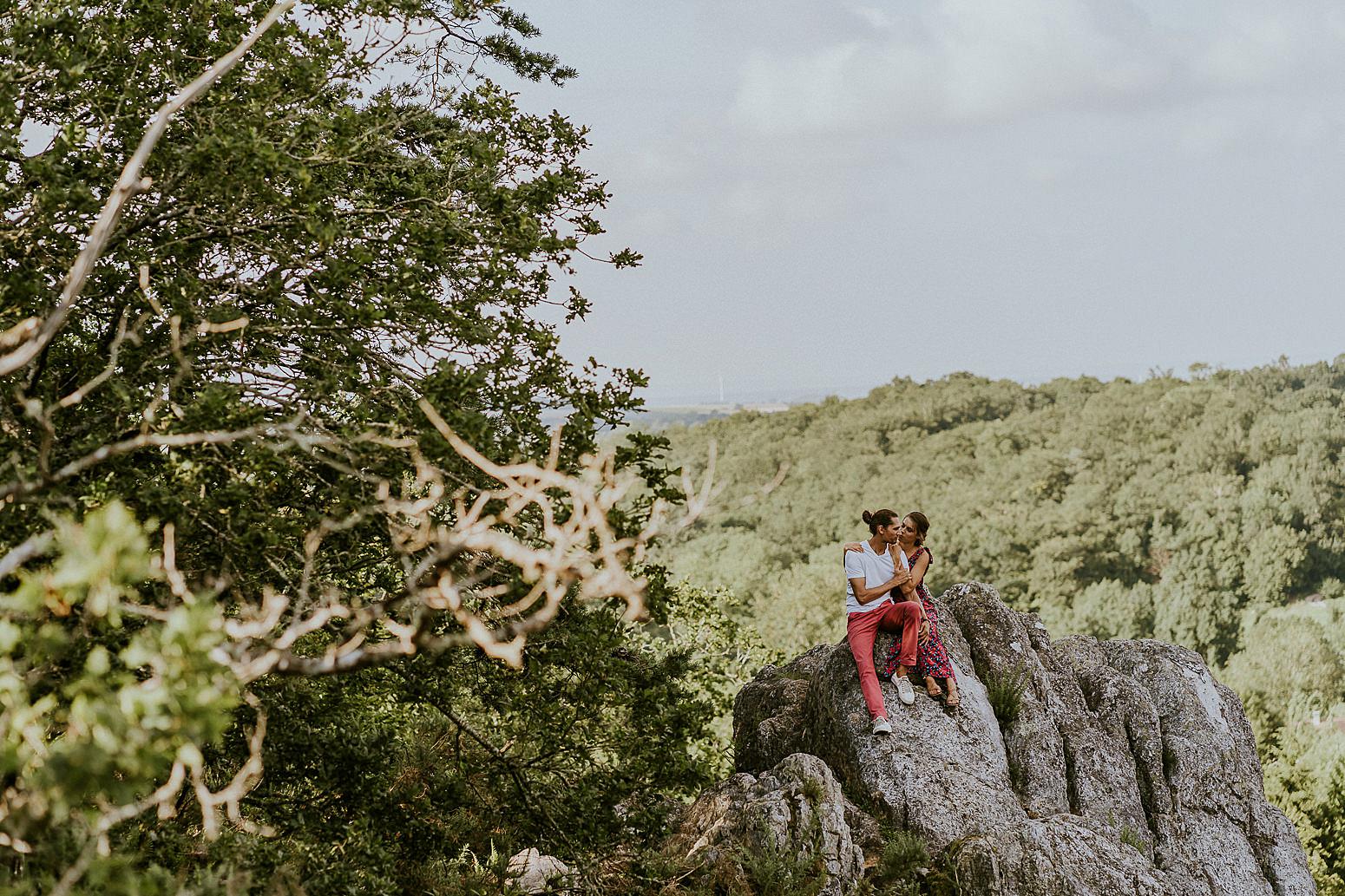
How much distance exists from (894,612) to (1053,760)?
2825mm

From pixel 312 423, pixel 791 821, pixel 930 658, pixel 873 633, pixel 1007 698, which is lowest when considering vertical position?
pixel 791 821

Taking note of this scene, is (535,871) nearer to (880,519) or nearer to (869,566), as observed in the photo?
(869,566)

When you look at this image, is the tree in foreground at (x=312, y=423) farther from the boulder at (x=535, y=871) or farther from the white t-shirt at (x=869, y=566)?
the white t-shirt at (x=869, y=566)

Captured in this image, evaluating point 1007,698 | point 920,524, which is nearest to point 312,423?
point 920,524

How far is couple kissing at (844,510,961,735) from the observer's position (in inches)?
386

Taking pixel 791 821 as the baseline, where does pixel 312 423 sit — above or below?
above

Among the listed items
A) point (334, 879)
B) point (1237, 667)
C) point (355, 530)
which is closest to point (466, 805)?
point (334, 879)

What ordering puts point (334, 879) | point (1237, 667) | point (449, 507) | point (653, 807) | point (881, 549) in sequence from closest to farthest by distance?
point (334, 879)
point (449, 507)
point (653, 807)
point (881, 549)
point (1237, 667)

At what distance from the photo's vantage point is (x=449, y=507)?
7.28 metres

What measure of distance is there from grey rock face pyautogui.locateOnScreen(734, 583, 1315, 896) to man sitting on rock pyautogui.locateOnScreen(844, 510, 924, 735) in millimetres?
281

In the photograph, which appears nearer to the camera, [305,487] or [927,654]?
[305,487]

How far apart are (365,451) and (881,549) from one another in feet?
18.6

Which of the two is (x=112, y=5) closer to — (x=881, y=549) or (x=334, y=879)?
(x=334, y=879)

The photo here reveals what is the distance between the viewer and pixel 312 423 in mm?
6379
